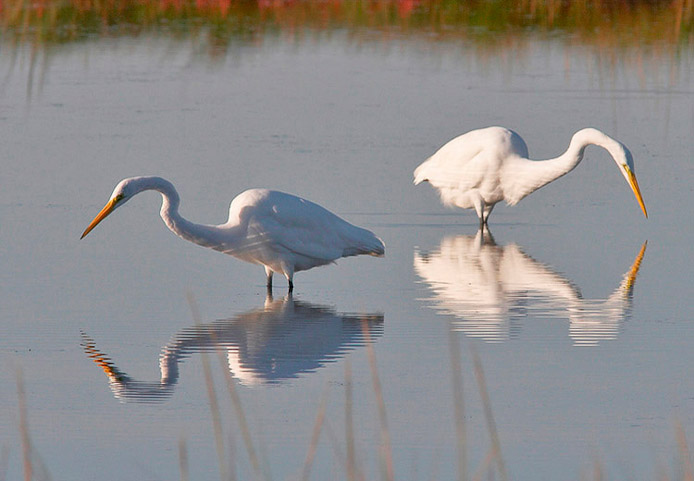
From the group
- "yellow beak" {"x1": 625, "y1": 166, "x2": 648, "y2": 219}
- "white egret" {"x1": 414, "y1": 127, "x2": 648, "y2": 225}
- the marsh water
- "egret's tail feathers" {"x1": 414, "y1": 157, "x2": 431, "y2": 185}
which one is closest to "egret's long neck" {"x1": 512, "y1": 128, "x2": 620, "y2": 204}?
"white egret" {"x1": 414, "y1": 127, "x2": 648, "y2": 225}

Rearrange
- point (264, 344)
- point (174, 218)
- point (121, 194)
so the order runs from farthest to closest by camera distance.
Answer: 1. point (174, 218)
2. point (121, 194)
3. point (264, 344)

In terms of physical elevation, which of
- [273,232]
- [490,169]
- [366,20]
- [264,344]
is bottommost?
[366,20]

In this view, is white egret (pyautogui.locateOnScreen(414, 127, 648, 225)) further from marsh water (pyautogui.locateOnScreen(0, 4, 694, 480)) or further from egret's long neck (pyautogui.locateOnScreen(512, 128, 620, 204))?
marsh water (pyautogui.locateOnScreen(0, 4, 694, 480))

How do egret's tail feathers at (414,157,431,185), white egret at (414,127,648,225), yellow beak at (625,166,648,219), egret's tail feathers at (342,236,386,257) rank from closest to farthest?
egret's tail feathers at (342,236,386,257)
yellow beak at (625,166,648,219)
white egret at (414,127,648,225)
egret's tail feathers at (414,157,431,185)

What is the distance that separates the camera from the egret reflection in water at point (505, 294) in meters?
6.61

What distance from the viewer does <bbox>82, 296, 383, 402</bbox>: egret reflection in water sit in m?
5.64

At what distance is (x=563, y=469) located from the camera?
4535mm

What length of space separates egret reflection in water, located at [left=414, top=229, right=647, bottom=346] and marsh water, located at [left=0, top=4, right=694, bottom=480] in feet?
0.08

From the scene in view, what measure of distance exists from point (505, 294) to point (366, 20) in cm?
1326

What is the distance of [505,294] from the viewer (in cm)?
736

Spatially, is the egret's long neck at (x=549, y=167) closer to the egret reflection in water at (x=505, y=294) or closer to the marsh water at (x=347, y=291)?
the marsh water at (x=347, y=291)

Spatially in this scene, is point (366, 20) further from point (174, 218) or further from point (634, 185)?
point (174, 218)

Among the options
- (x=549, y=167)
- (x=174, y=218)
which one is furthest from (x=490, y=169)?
(x=174, y=218)

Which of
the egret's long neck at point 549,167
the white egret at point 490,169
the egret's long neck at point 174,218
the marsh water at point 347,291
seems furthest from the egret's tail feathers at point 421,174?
the egret's long neck at point 174,218
